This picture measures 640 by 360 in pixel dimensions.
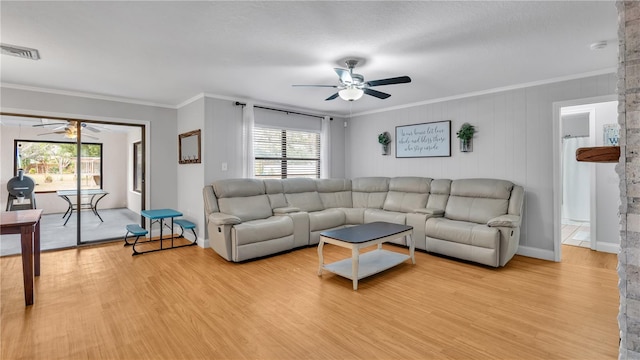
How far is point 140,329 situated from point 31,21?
2.54 metres

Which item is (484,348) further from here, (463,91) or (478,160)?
(463,91)

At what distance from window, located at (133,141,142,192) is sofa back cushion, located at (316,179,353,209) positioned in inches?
124

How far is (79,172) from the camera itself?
4879 millimetres

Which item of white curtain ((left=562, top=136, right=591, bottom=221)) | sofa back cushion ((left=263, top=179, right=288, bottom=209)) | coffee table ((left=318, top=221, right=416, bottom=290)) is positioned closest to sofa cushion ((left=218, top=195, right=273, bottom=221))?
sofa back cushion ((left=263, top=179, right=288, bottom=209))

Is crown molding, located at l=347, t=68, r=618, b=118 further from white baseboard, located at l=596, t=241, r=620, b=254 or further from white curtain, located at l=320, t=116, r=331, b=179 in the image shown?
white baseboard, located at l=596, t=241, r=620, b=254

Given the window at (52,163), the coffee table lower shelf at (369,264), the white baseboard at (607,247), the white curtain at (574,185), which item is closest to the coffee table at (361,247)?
the coffee table lower shelf at (369,264)

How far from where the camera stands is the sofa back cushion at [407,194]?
199 inches

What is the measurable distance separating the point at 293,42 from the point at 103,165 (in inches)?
173

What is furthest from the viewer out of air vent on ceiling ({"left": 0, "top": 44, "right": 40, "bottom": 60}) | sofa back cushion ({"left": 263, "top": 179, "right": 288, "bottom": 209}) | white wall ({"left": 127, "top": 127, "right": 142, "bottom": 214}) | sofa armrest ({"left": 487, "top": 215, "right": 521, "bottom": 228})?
white wall ({"left": 127, "top": 127, "right": 142, "bottom": 214})

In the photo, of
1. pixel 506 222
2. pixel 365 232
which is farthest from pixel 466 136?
pixel 365 232

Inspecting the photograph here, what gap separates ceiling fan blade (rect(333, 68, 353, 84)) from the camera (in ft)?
9.98

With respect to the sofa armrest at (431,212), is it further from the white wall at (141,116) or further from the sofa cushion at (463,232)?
the white wall at (141,116)

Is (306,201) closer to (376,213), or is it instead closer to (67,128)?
(376,213)

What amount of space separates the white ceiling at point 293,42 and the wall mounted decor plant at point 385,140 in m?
1.56
